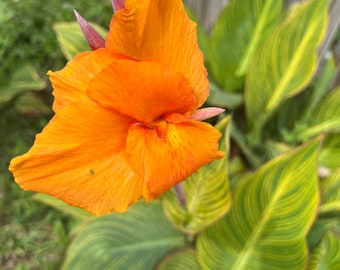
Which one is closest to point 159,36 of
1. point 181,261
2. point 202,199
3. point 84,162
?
point 84,162

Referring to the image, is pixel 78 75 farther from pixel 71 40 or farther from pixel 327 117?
pixel 327 117

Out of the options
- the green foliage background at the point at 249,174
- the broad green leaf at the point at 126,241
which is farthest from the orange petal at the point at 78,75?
the broad green leaf at the point at 126,241

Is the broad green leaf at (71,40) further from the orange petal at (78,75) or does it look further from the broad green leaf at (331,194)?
the broad green leaf at (331,194)

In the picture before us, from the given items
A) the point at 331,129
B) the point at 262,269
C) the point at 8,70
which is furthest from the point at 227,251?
the point at 8,70

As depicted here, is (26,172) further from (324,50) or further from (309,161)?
(324,50)

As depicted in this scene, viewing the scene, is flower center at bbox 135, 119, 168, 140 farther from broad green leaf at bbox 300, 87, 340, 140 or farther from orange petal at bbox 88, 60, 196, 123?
broad green leaf at bbox 300, 87, 340, 140

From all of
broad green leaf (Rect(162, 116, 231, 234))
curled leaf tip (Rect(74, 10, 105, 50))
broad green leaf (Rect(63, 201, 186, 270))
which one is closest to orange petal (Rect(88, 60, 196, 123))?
curled leaf tip (Rect(74, 10, 105, 50))

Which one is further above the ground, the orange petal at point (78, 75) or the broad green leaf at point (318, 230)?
the orange petal at point (78, 75)
